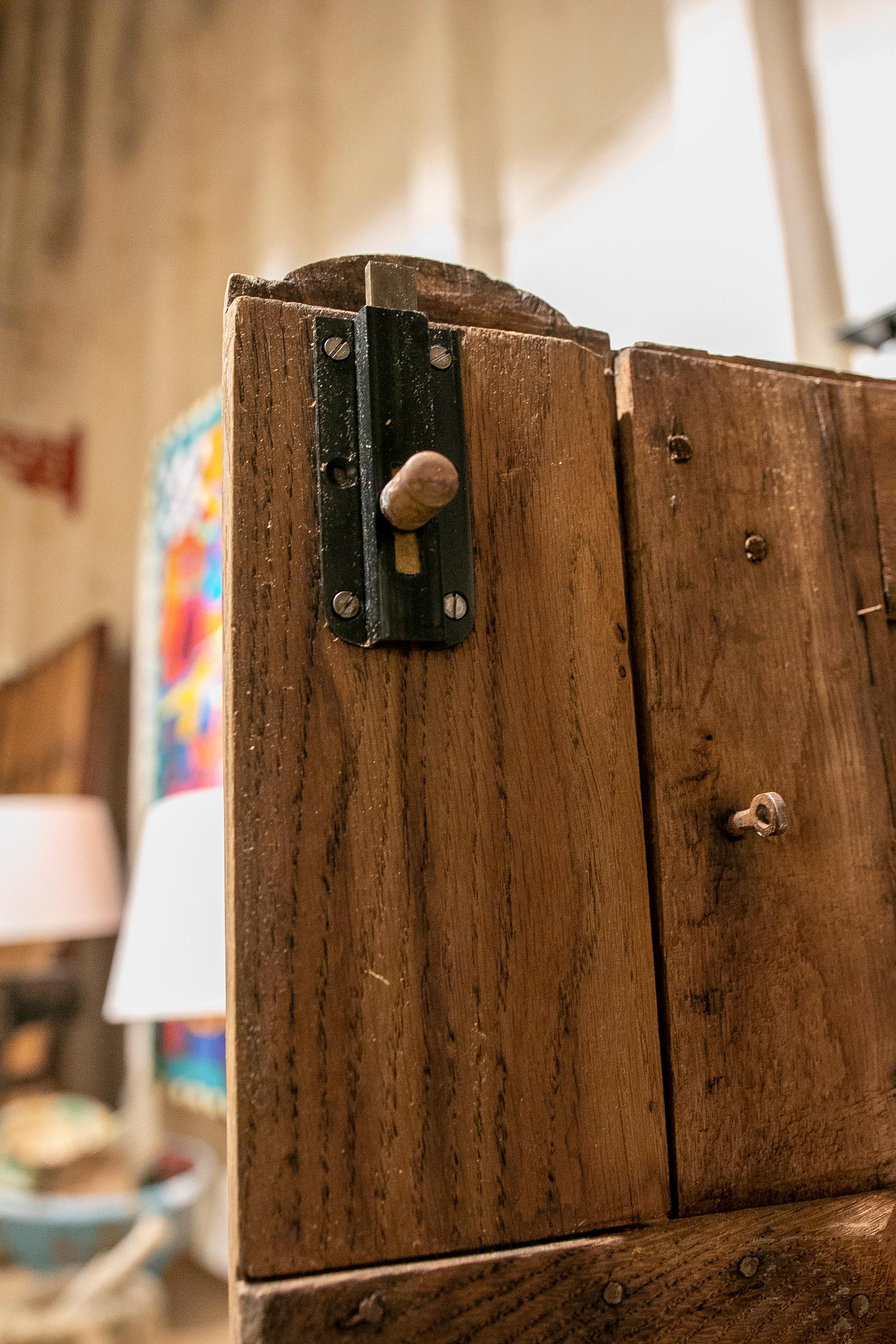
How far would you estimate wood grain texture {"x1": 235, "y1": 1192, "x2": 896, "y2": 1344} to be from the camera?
37 centimetres

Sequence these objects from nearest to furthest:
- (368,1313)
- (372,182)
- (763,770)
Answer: (368,1313), (763,770), (372,182)

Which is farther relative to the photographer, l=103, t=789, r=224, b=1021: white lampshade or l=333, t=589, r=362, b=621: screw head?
l=103, t=789, r=224, b=1021: white lampshade

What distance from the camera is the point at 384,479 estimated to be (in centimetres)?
43

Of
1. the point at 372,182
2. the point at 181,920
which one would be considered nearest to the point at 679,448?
the point at 181,920

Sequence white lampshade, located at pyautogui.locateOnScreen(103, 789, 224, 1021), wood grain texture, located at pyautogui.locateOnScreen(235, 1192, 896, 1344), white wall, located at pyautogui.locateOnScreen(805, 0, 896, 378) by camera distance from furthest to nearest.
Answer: white lampshade, located at pyautogui.locateOnScreen(103, 789, 224, 1021) < white wall, located at pyautogui.locateOnScreen(805, 0, 896, 378) < wood grain texture, located at pyautogui.locateOnScreen(235, 1192, 896, 1344)

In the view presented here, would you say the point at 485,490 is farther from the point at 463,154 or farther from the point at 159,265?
the point at 159,265

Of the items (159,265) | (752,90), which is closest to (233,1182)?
→ (752,90)

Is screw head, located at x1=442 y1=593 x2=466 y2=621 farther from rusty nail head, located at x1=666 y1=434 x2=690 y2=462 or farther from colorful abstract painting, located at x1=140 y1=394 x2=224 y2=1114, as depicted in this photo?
colorful abstract painting, located at x1=140 y1=394 x2=224 y2=1114

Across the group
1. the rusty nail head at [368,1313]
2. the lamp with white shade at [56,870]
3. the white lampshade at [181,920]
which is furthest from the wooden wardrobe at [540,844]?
the lamp with white shade at [56,870]

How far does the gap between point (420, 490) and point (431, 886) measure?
0.16 metres

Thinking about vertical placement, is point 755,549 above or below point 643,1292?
above

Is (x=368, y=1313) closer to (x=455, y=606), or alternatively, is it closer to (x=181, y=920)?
(x=455, y=606)

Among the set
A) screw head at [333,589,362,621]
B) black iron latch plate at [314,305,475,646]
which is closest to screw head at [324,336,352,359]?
black iron latch plate at [314,305,475,646]

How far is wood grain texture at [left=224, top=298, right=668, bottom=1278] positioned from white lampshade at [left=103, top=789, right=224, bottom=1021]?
0.67 meters
